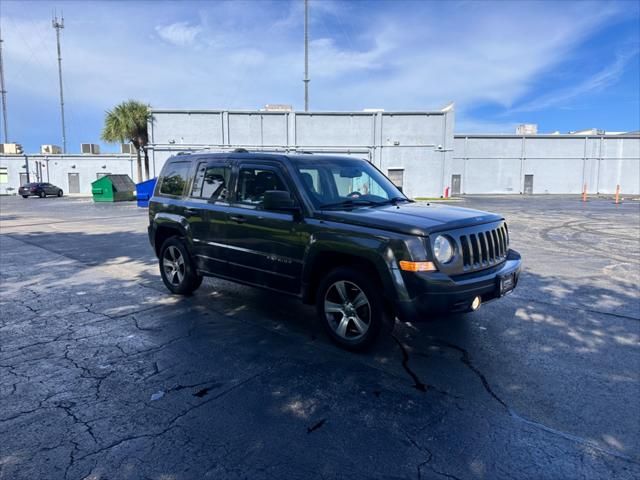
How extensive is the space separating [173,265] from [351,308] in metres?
3.23

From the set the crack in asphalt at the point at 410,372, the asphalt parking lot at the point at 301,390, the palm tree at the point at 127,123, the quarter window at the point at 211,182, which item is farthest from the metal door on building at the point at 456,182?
the crack in asphalt at the point at 410,372

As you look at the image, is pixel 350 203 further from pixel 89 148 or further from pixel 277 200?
pixel 89 148

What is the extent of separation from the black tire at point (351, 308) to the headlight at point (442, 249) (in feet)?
2.12

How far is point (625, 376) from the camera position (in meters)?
4.03

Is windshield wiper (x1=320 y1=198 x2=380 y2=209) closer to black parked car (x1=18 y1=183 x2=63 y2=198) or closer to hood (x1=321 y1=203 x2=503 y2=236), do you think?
hood (x1=321 y1=203 x2=503 y2=236)

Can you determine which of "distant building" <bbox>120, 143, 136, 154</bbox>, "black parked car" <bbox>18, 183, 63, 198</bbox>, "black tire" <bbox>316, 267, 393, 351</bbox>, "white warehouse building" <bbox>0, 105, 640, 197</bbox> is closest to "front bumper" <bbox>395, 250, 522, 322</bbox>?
"black tire" <bbox>316, 267, 393, 351</bbox>

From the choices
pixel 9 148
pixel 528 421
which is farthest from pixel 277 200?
pixel 9 148

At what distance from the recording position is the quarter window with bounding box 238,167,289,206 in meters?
5.18

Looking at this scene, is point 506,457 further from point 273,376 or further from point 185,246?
point 185,246

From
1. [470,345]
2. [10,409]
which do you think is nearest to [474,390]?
[470,345]

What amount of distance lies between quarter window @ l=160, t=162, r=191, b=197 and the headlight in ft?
12.6

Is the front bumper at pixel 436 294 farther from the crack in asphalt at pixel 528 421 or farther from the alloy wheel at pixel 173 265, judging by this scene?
the alloy wheel at pixel 173 265

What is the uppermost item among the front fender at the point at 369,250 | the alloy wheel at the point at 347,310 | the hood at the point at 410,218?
the hood at the point at 410,218

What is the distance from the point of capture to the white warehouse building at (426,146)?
33.6 m
